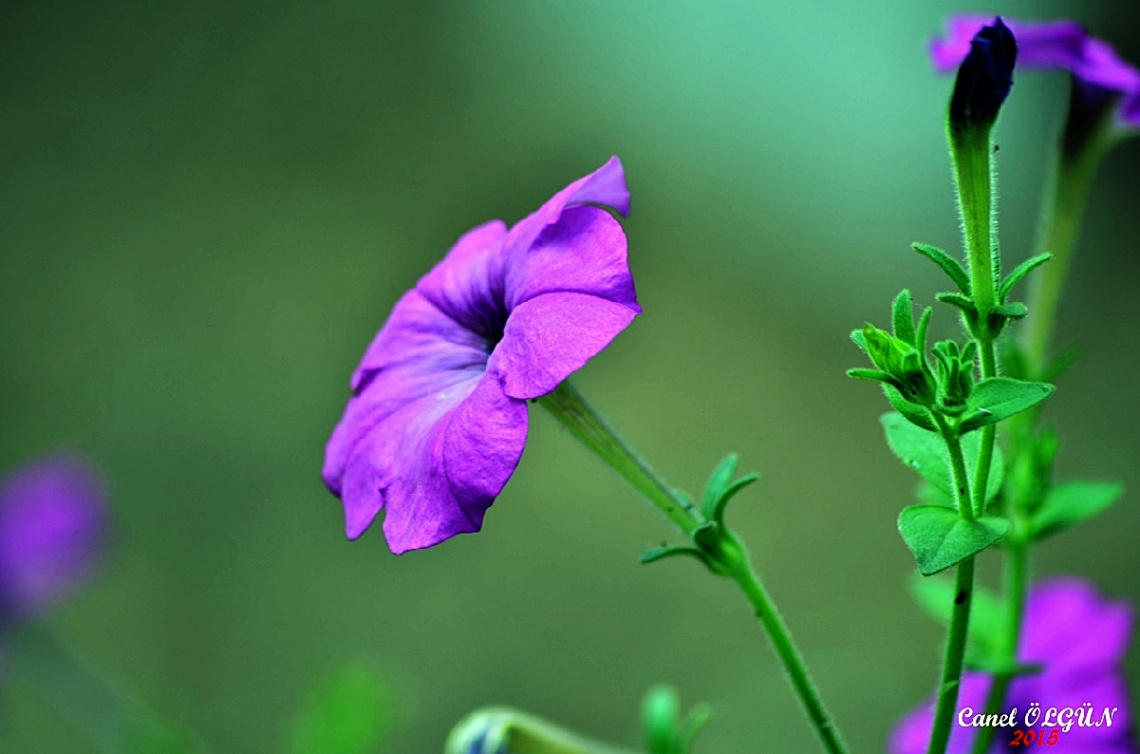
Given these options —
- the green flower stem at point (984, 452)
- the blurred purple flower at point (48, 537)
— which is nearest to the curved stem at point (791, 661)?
the green flower stem at point (984, 452)

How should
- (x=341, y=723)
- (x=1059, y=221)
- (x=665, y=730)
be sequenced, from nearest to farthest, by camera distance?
(x=665, y=730)
(x=1059, y=221)
(x=341, y=723)

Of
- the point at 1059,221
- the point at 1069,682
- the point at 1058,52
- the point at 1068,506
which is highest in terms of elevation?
the point at 1058,52

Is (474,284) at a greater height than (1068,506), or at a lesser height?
greater

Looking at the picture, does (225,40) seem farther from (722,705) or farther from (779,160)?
(722,705)

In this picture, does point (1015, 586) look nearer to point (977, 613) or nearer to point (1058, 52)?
point (977, 613)

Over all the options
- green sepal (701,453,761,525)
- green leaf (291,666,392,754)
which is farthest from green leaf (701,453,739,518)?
green leaf (291,666,392,754)

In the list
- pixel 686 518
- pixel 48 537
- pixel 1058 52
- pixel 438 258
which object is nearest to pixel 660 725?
pixel 686 518

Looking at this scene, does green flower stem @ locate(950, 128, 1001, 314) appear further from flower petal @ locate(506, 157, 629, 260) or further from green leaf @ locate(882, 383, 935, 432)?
flower petal @ locate(506, 157, 629, 260)
